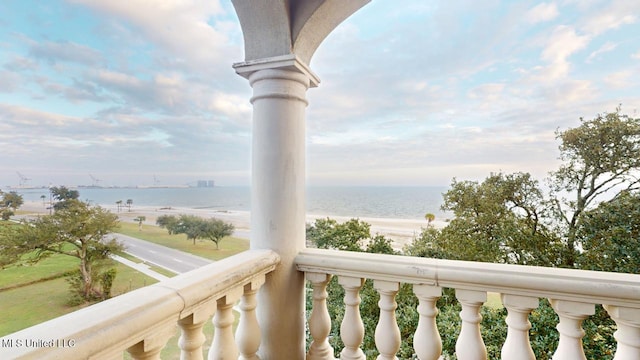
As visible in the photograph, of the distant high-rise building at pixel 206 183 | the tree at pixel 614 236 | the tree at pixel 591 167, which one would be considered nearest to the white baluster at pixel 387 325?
the distant high-rise building at pixel 206 183

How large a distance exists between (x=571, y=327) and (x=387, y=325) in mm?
583

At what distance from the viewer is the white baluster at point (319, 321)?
1.19m

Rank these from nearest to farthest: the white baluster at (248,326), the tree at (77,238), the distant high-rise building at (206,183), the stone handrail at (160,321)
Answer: the stone handrail at (160,321)
the tree at (77,238)
the white baluster at (248,326)
the distant high-rise building at (206,183)

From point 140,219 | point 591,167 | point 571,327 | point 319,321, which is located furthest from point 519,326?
point 591,167

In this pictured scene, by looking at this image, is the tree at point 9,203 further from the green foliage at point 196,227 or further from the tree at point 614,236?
the tree at point 614,236

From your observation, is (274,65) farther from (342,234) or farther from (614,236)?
(614,236)

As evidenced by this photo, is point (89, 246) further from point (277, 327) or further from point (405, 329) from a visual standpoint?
point (405, 329)

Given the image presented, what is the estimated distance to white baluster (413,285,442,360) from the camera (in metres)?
1.02

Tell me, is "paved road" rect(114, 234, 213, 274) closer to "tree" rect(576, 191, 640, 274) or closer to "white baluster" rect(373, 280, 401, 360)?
"white baluster" rect(373, 280, 401, 360)

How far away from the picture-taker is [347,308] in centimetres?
116

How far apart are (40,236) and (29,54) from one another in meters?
0.43

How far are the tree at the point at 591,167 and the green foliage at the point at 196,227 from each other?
4293mm

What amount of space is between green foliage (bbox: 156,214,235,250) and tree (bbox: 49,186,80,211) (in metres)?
0.28

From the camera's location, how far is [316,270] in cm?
120
